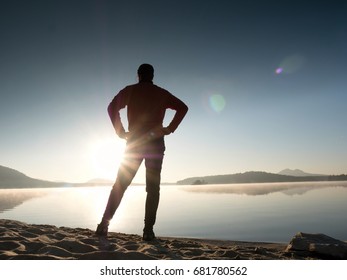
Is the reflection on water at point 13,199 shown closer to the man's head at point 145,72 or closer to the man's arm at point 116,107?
the man's arm at point 116,107

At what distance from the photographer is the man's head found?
624 cm

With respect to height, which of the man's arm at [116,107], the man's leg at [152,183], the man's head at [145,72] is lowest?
the man's leg at [152,183]

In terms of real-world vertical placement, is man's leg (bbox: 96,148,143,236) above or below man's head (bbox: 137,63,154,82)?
below

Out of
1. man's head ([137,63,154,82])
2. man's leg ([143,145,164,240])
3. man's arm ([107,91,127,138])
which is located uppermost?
man's head ([137,63,154,82])

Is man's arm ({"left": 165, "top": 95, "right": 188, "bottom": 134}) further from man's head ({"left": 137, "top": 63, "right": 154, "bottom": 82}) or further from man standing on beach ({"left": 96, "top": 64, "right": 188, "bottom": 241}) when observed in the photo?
man's head ({"left": 137, "top": 63, "right": 154, "bottom": 82})

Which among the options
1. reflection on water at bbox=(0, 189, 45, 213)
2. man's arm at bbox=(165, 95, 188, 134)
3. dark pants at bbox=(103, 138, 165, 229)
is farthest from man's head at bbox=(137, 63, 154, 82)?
reflection on water at bbox=(0, 189, 45, 213)

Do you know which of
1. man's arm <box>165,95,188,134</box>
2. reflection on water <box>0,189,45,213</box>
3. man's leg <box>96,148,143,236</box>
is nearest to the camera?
Answer: man's leg <box>96,148,143,236</box>

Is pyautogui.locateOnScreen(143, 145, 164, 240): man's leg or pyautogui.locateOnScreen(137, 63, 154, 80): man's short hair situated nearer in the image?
pyautogui.locateOnScreen(143, 145, 164, 240): man's leg

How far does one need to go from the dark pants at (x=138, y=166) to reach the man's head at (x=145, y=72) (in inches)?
52.4

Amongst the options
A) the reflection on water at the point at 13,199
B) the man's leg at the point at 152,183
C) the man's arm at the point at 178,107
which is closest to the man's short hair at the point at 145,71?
the man's arm at the point at 178,107

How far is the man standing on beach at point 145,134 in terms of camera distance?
5918 millimetres

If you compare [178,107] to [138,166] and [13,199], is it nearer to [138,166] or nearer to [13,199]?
[138,166]
